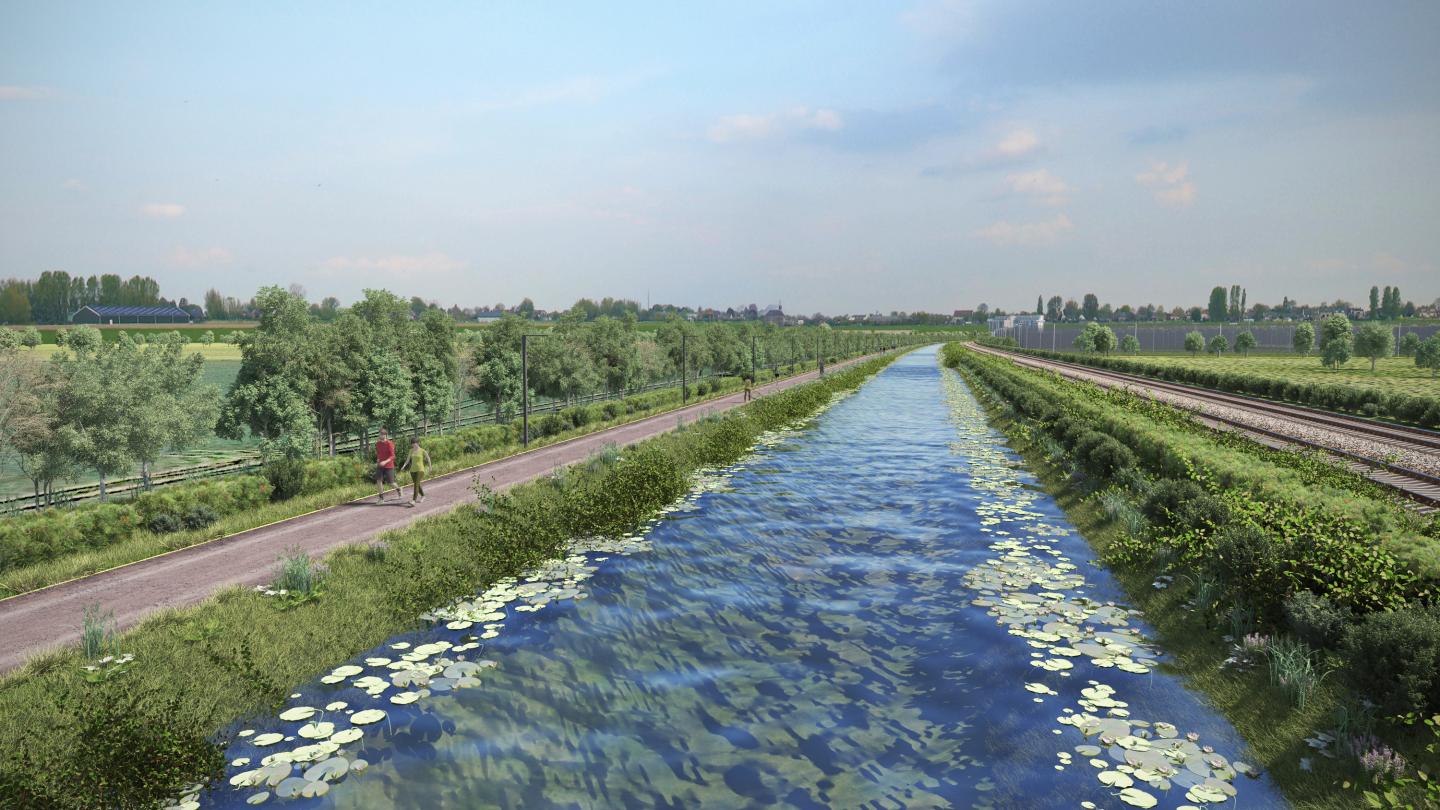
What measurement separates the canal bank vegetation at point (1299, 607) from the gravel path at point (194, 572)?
647 inches

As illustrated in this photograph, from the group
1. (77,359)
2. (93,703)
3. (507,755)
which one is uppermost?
(77,359)

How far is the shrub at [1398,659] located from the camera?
22.9ft

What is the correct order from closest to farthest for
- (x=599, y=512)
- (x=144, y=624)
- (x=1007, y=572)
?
(x=144, y=624)
(x=1007, y=572)
(x=599, y=512)

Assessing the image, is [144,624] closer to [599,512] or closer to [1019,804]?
[599,512]

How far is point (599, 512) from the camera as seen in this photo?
18172 mm

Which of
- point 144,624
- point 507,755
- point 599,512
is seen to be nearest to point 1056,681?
point 507,755

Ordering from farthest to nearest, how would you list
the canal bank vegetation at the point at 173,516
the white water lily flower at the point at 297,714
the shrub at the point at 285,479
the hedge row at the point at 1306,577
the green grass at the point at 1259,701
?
the shrub at the point at 285,479, the canal bank vegetation at the point at 173,516, the white water lily flower at the point at 297,714, the hedge row at the point at 1306,577, the green grass at the point at 1259,701

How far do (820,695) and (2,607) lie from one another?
1520 cm

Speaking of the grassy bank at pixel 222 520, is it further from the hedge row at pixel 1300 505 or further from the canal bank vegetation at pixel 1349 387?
the canal bank vegetation at pixel 1349 387

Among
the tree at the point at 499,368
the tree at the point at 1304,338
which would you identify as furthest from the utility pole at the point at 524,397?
the tree at the point at 1304,338

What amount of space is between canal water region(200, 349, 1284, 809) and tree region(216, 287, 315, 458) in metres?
31.5

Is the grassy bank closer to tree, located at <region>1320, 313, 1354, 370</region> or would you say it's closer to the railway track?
the railway track

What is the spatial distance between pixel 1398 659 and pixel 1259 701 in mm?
1784

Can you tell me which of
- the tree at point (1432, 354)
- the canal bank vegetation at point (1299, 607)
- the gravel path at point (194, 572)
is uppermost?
the tree at point (1432, 354)
